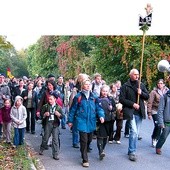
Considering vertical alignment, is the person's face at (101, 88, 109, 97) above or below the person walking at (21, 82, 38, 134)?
above

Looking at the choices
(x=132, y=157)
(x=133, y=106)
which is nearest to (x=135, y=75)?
(x=133, y=106)

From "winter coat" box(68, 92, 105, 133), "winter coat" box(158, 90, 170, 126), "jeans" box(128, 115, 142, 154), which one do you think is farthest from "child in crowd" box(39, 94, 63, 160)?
"winter coat" box(158, 90, 170, 126)

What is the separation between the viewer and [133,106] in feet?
25.9

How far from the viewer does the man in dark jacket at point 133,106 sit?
312 inches

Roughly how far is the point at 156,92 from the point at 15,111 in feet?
11.7

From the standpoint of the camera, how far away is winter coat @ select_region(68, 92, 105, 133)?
7.48 m

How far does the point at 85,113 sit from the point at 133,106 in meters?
1.09

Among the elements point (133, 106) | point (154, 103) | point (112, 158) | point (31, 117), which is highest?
point (133, 106)

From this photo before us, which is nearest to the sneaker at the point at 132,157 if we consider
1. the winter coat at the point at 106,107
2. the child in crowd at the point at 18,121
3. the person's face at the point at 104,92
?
the winter coat at the point at 106,107

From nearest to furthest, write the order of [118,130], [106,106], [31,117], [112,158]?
[112,158], [106,106], [118,130], [31,117]

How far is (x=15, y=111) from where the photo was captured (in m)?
9.22

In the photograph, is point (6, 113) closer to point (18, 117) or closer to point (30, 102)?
point (18, 117)

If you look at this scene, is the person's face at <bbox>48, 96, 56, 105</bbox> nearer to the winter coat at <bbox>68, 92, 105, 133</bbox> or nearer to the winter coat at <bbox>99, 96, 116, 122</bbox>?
the winter coat at <bbox>68, 92, 105, 133</bbox>

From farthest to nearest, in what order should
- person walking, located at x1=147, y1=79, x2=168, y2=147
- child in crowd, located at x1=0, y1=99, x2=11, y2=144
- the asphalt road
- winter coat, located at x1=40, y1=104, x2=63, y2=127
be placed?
child in crowd, located at x1=0, y1=99, x2=11, y2=144 < person walking, located at x1=147, y1=79, x2=168, y2=147 < winter coat, located at x1=40, y1=104, x2=63, y2=127 < the asphalt road
